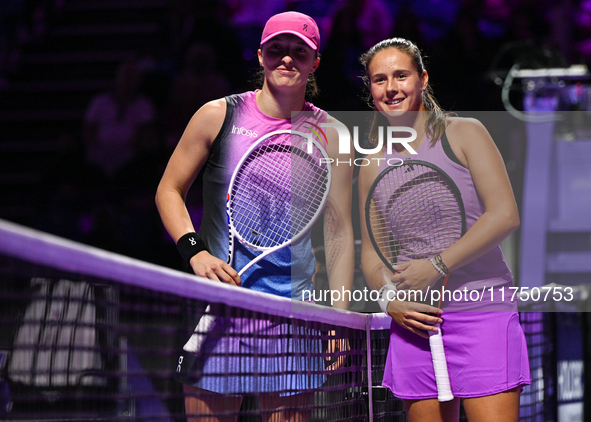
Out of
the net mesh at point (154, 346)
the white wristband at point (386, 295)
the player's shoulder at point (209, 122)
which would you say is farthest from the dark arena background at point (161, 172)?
the player's shoulder at point (209, 122)

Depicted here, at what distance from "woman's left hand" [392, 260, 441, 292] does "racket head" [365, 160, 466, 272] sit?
70mm

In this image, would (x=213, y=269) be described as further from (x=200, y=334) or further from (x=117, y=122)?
(x=117, y=122)

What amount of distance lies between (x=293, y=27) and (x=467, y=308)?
848 millimetres

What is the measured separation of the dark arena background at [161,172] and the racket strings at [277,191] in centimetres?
24

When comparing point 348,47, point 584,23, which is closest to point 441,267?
point 348,47

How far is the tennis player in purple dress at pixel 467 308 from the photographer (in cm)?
168

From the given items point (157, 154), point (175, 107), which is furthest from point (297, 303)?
point (175, 107)

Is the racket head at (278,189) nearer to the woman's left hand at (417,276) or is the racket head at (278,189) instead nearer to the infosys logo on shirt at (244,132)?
the infosys logo on shirt at (244,132)

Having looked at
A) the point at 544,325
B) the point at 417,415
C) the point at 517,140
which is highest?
the point at 517,140

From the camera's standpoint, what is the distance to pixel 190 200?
16.4ft

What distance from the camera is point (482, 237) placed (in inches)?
65.9

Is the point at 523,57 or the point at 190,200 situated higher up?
the point at 523,57

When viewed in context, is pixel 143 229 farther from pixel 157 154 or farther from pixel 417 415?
pixel 417 415

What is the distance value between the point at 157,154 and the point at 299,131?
3.43m
